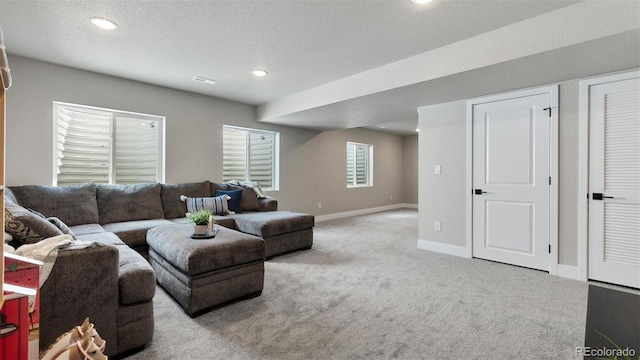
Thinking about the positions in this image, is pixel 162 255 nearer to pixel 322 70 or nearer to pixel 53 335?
pixel 53 335

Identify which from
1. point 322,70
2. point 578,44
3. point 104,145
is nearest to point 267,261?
point 322,70

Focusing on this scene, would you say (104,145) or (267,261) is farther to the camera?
(104,145)

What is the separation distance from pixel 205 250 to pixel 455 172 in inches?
126

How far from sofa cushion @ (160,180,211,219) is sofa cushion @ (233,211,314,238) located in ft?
2.43

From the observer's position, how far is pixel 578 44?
2197mm

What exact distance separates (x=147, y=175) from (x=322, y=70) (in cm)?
295

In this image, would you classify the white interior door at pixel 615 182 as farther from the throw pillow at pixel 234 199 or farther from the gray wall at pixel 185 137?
the gray wall at pixel 185 137

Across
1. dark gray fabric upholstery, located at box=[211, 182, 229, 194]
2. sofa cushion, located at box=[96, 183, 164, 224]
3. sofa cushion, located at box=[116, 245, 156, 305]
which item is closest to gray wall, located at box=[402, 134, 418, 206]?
dark gray fabric upholstery, located at box=[211, 182, 229, 194]

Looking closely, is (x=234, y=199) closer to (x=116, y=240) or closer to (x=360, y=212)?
(x=116, y=240)

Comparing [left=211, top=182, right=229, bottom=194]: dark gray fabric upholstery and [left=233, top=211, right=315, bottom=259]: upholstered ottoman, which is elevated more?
[left=211, top=182, right=229, bottom=194]: dark gray fabric upholstery

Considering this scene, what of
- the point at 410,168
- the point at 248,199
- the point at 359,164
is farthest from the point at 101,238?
the point at 410,168

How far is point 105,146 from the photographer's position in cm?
394

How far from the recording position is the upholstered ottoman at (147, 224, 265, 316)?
7.13 ft

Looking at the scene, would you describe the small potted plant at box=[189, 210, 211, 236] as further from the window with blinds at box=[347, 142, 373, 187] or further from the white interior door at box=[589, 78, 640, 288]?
the window with blinds at box=[347, 142, 373, 187]
